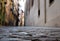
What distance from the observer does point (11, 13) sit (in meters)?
22.3

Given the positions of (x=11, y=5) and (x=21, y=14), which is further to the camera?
(x=21, y=14)

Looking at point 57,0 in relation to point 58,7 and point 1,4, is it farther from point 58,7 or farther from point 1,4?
point 1,4

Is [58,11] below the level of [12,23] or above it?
above

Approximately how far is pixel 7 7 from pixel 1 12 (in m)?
2.50

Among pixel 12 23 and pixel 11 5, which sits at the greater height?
pixel 11 5

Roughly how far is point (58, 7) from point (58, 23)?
0.59 metres

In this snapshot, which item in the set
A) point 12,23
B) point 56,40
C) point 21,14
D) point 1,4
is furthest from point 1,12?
point 56,40

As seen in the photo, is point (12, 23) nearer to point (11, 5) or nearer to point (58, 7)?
point (11, 5)

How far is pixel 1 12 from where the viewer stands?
1888 centimetres

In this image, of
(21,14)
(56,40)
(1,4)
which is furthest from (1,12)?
(56,40)

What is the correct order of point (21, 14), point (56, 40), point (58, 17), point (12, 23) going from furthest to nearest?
1. point (21, 14)
2. point (12, 23)
3. point (58, 17)
4. point (56, 40)

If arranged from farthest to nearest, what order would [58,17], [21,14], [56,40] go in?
[21,14] → [58,17] → [56,40]

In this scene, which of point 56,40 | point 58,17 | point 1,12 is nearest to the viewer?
point 56,40

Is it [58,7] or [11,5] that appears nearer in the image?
[58,7]
